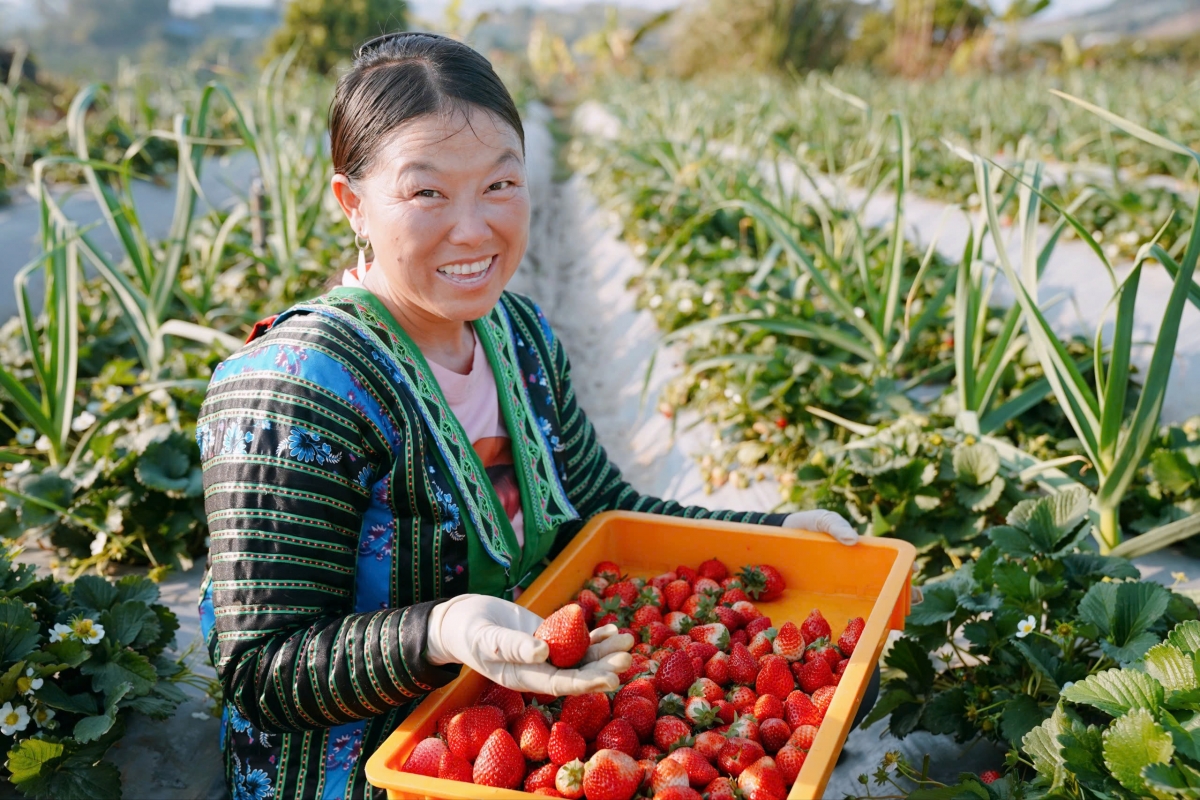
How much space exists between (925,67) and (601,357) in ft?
54.7

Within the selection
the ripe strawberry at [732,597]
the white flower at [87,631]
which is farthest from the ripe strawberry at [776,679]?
the white flower at [87,631]

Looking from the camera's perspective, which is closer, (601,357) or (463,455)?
(463,455)

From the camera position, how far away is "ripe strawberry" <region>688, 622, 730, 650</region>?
1.50 metres

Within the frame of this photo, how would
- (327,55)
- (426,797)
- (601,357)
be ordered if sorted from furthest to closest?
(327,55) < (601,357) < (426,797)

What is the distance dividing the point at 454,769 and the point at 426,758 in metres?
0.04

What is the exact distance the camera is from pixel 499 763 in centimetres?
114

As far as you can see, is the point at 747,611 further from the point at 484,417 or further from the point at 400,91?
the point at 400,91

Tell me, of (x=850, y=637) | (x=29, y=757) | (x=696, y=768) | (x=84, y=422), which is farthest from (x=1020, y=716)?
(x=84, y=422)

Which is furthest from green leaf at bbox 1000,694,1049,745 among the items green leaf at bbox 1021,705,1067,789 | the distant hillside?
the distant hillside

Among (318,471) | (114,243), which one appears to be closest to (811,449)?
(318,471)

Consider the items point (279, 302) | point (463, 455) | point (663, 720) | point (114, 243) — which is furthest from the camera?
point (114, 243)

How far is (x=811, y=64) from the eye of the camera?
21.6 metres

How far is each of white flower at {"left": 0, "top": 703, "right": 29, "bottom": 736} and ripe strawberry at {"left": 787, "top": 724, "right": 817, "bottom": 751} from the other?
116 centimetres

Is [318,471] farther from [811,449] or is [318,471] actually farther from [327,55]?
[327,55]
